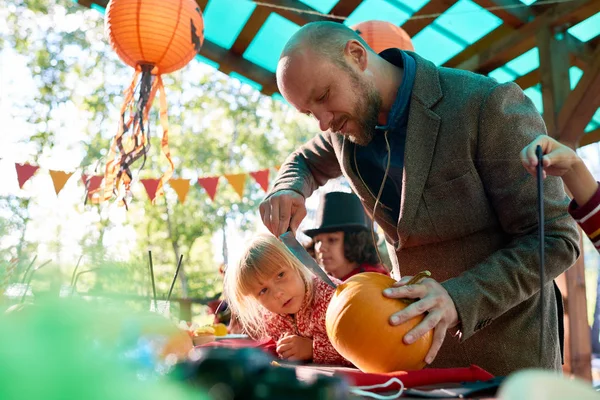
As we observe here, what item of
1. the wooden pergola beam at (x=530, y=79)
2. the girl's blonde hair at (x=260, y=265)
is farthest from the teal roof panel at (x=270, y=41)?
the girl's blonde hair at (x=260, y=265)

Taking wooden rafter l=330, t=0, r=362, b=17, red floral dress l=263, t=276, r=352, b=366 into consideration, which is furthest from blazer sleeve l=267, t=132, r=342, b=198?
wooden rafter l=330, t=0, r=362, b=17

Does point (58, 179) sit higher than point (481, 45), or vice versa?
point (481, 45)

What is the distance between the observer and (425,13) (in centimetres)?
489

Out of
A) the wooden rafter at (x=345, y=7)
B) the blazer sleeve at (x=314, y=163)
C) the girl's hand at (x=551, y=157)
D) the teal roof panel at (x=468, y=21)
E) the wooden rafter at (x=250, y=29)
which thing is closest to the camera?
the girl's hand at (x=551, y=157)

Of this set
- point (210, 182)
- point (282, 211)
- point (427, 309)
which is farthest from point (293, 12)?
point (427, 309)

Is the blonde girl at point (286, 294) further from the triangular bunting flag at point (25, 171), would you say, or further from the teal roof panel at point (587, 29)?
the triangular bunting flag at point (25, 171)

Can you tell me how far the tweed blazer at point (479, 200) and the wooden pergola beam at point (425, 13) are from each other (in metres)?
3.47

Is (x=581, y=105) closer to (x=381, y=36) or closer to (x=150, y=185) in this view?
(x=381, y=36)

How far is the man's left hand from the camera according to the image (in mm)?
902

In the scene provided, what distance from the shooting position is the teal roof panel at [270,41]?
221 inches

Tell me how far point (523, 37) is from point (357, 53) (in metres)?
3.83

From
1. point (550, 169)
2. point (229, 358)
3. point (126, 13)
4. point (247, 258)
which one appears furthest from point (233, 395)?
point (126, 13)

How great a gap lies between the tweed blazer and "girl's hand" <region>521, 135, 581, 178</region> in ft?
0.68

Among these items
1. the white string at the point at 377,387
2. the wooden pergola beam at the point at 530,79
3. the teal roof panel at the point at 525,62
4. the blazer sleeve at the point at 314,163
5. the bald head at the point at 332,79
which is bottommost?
the white string at the point at 377,387
